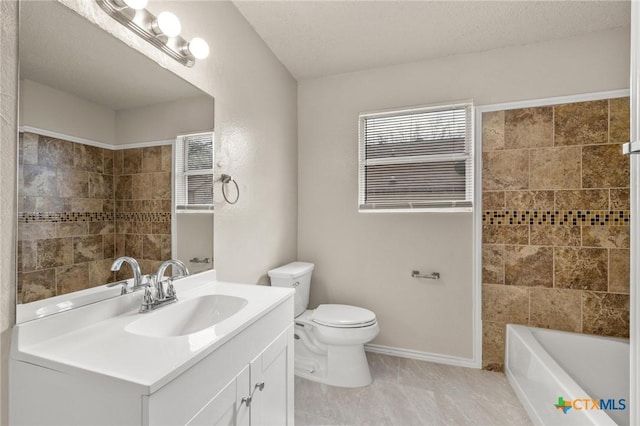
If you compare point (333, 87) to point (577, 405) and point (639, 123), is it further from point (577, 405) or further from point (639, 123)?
point (577, 405)

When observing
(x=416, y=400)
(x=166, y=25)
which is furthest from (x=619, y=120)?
(x=166, y=25)

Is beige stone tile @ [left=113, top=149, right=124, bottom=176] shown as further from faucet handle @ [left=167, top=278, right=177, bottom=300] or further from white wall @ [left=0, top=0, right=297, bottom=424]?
faucet handle @ [left=167, top=278, right=177, bottom=300]

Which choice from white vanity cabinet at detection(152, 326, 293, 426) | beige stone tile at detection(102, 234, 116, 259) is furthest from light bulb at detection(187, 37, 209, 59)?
white vanity cabinet at detection(152, 326, 293, 426)

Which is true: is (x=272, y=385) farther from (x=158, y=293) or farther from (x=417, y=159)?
(x=417, y=159)

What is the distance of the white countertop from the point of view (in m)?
0.75

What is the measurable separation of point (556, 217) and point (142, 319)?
8.63ft

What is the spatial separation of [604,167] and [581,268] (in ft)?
2.35

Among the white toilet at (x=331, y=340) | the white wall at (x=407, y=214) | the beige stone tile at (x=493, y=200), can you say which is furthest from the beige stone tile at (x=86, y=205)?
the beige stone tile at (x=493, y=200)

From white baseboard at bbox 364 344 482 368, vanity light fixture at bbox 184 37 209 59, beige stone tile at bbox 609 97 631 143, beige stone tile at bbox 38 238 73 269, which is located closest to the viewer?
beige stone tile at bbox 38 238 73 269

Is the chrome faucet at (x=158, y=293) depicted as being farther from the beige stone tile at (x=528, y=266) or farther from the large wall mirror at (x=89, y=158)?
the beige stone tile at (x=528, y=266)

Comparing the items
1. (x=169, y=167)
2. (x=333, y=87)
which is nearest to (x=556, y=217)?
(x=333, y=87)

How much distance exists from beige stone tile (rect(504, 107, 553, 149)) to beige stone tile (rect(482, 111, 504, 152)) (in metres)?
0.03

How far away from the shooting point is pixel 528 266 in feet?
7.51

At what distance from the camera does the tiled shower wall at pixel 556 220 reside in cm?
209
